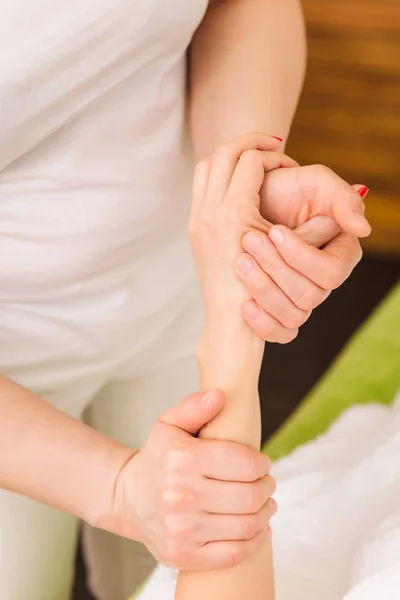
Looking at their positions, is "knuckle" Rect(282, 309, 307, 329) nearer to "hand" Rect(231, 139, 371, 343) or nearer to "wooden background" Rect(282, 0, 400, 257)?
"hand" Rect(231, 139, 371, 343)

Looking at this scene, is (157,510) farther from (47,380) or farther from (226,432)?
(47,380)

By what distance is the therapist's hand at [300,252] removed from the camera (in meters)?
0.67

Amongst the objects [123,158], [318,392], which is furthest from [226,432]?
[318,392]

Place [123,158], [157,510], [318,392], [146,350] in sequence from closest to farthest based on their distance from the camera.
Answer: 1. [157,510]
2. [123,158]
3. [146,350]
4. [318,392]

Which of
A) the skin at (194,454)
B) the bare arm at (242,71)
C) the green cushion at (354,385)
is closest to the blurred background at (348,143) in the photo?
the green cushion at (354,385)

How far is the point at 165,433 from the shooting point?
0.69m

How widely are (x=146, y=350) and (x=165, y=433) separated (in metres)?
0.30

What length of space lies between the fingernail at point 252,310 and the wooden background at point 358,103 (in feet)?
4.16

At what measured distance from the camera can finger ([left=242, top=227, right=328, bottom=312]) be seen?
2.21 feet

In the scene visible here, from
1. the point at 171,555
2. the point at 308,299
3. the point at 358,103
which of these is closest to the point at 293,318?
the point at 308,299

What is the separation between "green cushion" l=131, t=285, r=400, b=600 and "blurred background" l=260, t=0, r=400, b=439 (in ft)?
2.08

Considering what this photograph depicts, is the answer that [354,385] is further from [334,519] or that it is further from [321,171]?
[321,171]

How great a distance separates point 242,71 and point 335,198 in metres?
0.24

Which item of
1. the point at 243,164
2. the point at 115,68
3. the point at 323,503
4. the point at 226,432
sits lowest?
the point at 323,503
